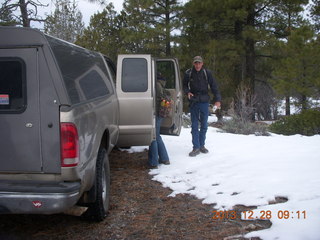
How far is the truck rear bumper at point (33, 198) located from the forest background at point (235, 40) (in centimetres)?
1168

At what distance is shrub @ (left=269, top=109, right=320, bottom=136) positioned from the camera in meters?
10.6

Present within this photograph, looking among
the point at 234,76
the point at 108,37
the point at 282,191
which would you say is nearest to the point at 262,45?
the point at 234,76

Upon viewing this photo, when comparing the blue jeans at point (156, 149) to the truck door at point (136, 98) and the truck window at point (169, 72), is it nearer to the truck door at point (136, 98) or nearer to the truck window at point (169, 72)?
the truck door at point (136, 98)

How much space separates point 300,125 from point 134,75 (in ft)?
24.5

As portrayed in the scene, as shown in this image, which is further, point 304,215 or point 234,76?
point 234,76

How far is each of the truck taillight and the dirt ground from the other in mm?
995

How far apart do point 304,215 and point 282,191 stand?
0.72m

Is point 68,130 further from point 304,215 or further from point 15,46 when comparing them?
point 304,215

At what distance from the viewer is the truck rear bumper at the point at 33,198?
2.71 m

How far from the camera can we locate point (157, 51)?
59.0 feet

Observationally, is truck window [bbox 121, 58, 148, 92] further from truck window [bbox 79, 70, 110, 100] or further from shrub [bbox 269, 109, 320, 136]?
shrub [bbox 269, 109, 320, 136]
